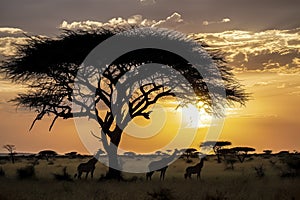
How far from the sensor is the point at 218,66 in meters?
29.3

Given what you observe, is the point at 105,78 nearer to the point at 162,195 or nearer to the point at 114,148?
the point at 114,148

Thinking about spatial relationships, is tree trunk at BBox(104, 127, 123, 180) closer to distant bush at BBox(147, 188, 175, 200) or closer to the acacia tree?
the acacia tree

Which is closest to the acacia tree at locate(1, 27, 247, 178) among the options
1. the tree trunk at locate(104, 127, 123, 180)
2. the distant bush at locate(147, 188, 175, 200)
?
the tree trunk at locate(104, 127, 123, 180)

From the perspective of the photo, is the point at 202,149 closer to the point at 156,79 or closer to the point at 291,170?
the point at 291,170

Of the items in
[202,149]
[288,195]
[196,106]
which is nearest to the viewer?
[288,195]

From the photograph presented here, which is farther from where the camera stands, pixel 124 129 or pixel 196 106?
pixel 196 106

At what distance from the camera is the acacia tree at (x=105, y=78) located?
2744 cm

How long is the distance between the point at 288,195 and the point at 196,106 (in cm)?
1531

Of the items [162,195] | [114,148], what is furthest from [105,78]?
[162,195]

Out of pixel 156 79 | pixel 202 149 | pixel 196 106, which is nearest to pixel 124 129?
pixel 156 79

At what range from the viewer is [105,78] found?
2845 centimetres

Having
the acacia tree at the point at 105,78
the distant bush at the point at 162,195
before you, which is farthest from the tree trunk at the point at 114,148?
the distant bush at the point at 162,195

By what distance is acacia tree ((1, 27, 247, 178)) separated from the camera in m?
27.4

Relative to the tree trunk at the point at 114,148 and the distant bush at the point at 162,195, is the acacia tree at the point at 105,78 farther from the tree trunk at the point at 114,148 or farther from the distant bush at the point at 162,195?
the distant bush at the point at 162,195
